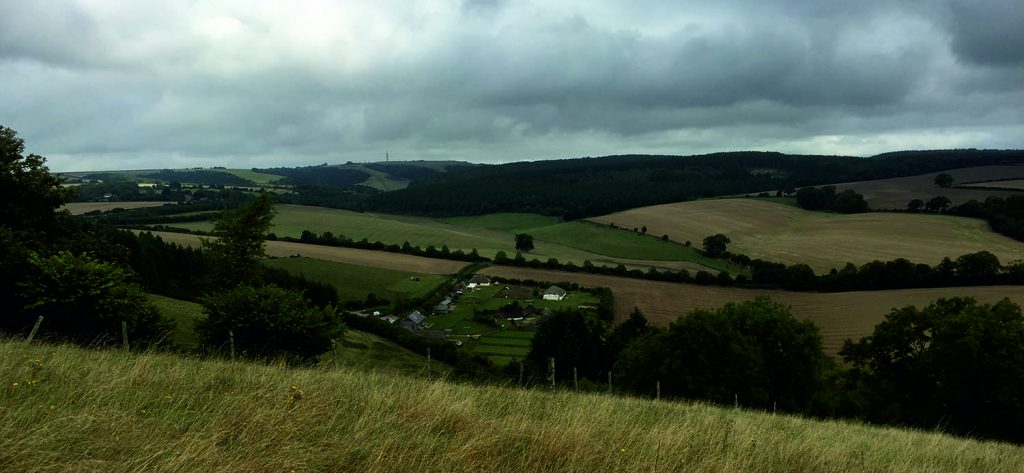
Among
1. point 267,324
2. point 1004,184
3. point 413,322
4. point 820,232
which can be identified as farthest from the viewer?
point 1004,184

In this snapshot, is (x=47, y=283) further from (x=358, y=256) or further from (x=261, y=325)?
(x=358, y=256)

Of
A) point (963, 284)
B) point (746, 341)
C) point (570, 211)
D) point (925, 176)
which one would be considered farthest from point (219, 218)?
point (925, 176)

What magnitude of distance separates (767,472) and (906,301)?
6908cm

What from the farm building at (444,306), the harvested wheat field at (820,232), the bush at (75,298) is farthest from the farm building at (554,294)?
the bush at (75,298)

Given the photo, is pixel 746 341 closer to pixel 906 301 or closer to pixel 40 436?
pixel 40 436

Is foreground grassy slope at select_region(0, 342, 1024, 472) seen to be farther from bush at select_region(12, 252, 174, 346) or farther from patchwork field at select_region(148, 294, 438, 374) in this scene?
patchwork field at select_region(148, 294, 438, 374)

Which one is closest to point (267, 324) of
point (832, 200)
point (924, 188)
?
point (832, 200)

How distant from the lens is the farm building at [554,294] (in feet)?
259

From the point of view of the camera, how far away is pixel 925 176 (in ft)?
540

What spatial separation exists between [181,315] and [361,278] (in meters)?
42.0

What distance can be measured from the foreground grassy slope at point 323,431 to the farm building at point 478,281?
75937 millimetres

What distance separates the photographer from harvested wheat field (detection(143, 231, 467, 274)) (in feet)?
296

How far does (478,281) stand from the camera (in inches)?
3386

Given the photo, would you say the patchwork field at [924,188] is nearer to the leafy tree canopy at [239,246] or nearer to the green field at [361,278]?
the green field at [361,278]
